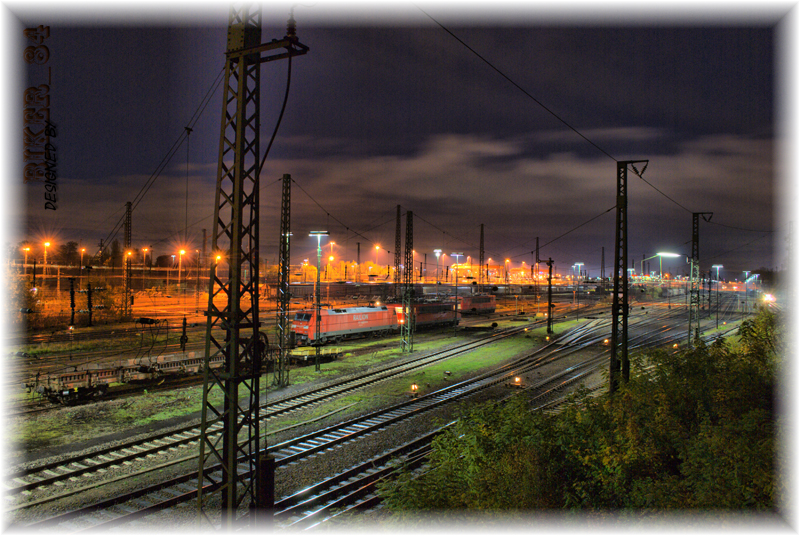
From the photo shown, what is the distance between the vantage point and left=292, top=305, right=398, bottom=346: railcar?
1345 inches

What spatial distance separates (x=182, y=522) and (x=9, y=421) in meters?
11.1

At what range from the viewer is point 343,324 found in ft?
120

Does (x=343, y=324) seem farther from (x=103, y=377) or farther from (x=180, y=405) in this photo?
(x=180, y=405)

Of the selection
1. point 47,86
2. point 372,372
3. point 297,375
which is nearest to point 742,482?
point 47,86

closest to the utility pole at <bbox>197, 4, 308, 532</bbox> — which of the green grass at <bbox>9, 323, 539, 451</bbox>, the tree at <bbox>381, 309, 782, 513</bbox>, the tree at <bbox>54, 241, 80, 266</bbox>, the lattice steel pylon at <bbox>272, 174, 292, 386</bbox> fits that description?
the tree at <bbox>381, 309, 782, 513</bbox>

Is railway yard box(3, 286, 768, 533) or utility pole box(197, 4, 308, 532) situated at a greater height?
utility pole box(197, 4, 308, 532)

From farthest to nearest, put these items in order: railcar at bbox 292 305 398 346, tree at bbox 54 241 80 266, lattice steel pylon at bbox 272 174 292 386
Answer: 1. tree at bbox 54 241 80 266
2. railcar at bbox 292 305 398 346
3. lattice steel pylon at bbox 272 174 292 386

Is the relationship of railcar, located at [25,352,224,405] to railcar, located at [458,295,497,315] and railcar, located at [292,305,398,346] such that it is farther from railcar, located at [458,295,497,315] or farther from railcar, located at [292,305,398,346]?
railcar, located at [458,295,497,315]

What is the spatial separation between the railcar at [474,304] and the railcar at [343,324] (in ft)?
74.7

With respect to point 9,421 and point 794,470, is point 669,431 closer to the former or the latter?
point 794,470

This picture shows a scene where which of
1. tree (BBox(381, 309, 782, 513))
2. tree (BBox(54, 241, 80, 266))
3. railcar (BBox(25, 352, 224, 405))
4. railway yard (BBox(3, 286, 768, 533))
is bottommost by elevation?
railway yard (BBox(3, 286, 768, 533))

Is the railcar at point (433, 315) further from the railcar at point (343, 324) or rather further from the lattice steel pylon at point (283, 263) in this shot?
the lattice steel pylon at point (283, 263)

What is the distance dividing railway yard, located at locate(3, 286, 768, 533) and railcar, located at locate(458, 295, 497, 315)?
A: 30678 mm

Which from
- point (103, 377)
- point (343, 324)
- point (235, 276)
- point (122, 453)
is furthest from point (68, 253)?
point (235, 276)
